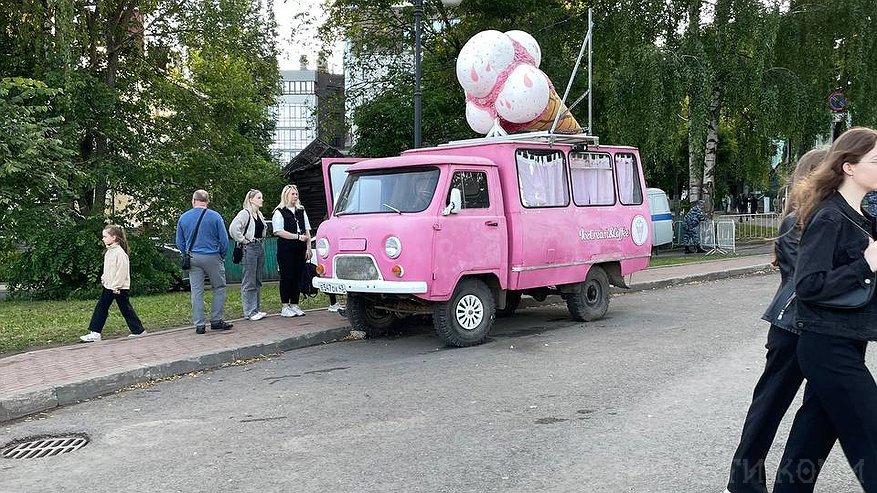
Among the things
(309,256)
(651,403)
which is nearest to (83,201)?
(309,256)

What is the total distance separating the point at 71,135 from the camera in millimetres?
17016

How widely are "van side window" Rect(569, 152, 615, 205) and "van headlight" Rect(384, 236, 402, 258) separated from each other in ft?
10.1

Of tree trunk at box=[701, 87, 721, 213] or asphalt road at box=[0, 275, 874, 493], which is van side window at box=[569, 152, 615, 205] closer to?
asphalt road at box=[0, 275, 874, 493]

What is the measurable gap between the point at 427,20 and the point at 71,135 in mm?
12530

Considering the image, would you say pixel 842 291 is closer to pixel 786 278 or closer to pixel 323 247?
pixel 786 278

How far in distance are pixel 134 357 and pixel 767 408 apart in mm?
6830

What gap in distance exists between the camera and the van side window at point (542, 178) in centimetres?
970

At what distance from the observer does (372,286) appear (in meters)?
8.64

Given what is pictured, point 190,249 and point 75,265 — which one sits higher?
point 190,249

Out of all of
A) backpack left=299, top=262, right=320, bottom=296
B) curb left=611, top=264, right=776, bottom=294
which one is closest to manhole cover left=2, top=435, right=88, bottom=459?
backpack left=299, top=262, right=320, bottom=296

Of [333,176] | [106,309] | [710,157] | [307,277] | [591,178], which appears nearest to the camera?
[106,309]

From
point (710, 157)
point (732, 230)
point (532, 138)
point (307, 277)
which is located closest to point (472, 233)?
point (532, 138)

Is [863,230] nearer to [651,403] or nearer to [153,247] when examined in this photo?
[651,403]

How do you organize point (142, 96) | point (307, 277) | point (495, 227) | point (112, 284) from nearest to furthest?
point (495, 227), point (112, 284), point (307, 277), point (142, 96)
